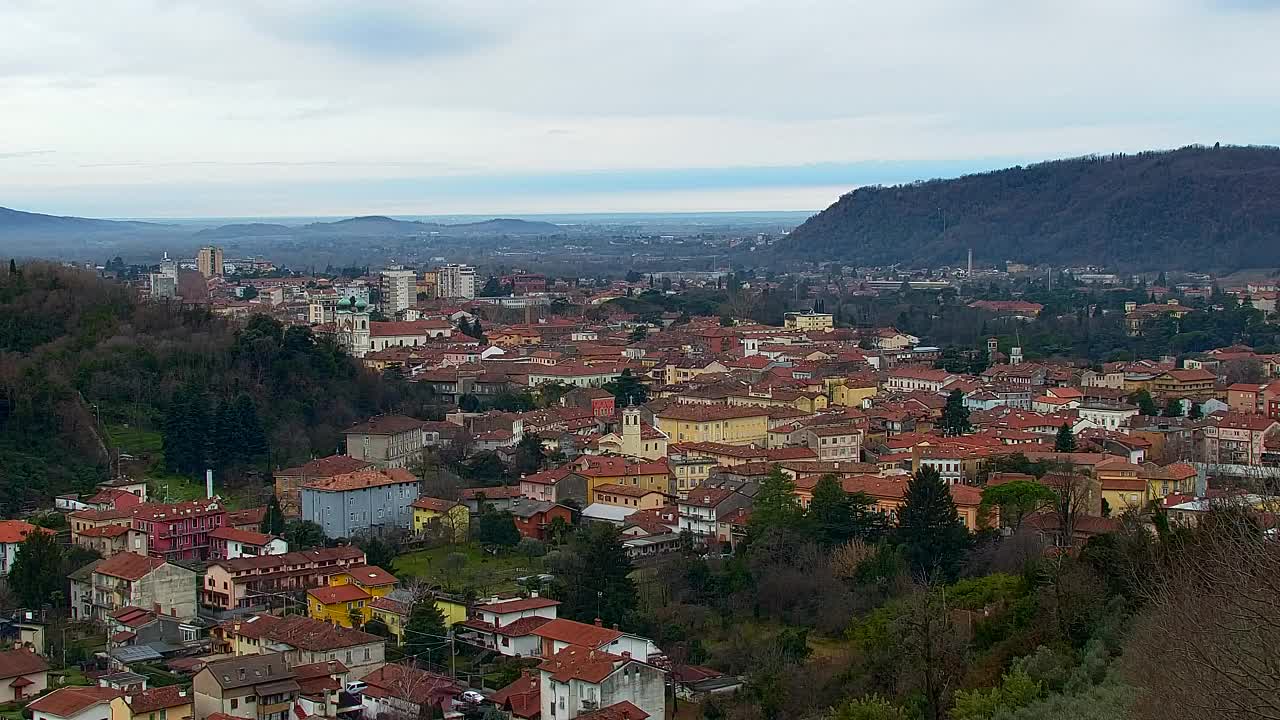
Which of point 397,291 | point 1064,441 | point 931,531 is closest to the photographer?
Answer: point 931,531

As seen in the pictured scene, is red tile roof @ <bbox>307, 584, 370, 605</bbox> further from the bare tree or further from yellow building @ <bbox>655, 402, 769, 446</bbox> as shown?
yellow building @ <bbox>655, 402, 769, 446</bbox>

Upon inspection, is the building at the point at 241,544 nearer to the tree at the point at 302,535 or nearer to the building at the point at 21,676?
the tree at the point at 302,535

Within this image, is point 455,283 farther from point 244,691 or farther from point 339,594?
point 244,691

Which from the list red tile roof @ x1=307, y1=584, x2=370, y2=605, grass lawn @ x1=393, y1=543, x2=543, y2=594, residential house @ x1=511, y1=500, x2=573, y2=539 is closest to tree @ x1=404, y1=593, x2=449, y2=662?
red tile roof @ x1=307, y1=584, x2=370, y2=605

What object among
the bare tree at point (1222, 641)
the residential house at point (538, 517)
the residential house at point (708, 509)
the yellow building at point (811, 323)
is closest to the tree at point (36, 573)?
the residential house at point (538, 517)

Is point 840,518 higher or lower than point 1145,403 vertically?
higher

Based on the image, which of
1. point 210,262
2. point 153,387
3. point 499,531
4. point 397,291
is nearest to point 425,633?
point 499,531

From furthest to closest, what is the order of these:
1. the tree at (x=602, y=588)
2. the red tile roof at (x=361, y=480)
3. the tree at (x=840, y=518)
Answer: the red tile roof at (x=361, y=480), the tree at (x=840, y=518), the tree at (x=602, y=588)
